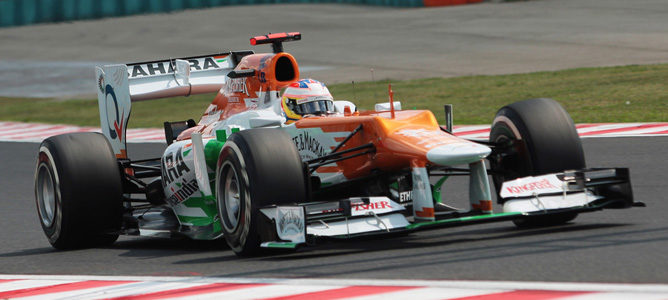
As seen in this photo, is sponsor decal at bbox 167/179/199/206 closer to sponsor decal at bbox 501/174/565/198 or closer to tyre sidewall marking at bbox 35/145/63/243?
tyre sidewall marking at bbox 35/145/63/243

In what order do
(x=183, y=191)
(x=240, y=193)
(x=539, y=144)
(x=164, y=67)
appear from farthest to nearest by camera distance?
(x=164, y=67)
(x=183, y=191)
(x=539, y=144)
(x=240, y=193)

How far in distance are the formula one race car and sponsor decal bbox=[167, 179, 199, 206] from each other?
0.01m

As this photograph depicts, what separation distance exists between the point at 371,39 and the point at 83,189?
23808mm

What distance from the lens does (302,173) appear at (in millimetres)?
7430

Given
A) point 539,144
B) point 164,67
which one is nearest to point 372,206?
point 539,144

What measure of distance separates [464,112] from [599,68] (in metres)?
4.82

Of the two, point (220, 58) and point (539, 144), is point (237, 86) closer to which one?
point (220, 58)

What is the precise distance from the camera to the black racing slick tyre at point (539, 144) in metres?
8.08

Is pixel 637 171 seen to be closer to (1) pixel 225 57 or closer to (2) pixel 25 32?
(1) pixel 225 57

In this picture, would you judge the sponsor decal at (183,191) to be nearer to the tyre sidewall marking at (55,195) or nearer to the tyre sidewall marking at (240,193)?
the tyre sidewall marking at (55,195)

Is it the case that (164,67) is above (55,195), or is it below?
above

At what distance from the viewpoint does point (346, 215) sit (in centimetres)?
729

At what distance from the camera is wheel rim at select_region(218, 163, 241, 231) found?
7863 millimetres

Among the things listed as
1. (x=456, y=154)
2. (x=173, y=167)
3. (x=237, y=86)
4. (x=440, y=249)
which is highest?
(x=237, y=86)
